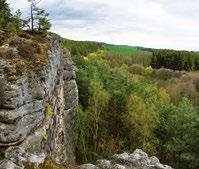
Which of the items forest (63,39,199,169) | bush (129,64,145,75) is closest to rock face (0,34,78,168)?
forest (63,39,199,169)

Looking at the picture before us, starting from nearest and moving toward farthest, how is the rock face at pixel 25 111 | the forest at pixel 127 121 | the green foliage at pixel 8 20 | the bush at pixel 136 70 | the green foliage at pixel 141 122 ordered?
the rock face at pixel 25 111, the green foliage at pixel 8 20, the forest at pixel 127 121, the green foliage at pixel 141 122, the bush at pixel 136 70

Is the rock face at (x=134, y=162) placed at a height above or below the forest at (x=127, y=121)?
above

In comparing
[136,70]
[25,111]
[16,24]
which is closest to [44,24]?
[16,24]

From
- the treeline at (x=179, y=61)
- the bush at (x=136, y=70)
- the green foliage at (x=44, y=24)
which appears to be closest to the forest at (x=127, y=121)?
the green foliage at (x=44, y=24)

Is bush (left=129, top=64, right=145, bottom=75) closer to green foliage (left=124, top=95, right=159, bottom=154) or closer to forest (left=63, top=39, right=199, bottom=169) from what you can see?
forest (left=63, top=39, right=199, bottom=169)

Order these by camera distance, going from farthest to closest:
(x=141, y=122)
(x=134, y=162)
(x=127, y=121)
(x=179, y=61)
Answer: (x=179, y=61) < (x=127, y=121) < (x=141, y=122) < (x=134, y=162)

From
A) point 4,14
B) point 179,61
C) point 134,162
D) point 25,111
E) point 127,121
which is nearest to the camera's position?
point 25,111

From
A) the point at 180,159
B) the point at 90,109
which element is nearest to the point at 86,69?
the point at 90,109

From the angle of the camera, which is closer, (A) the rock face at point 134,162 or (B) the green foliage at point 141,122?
(A) the rock face at point 134,162

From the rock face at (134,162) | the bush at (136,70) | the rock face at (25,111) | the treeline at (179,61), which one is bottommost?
the bush at (136,70)

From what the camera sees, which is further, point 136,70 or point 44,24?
point 136,70

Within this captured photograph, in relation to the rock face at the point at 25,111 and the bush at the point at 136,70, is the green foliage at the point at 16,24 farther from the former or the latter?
the bush at the point at 136,70

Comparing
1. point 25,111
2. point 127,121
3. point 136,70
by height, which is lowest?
point 136,70

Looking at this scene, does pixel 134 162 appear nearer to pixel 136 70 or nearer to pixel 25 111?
pixel 25 111
